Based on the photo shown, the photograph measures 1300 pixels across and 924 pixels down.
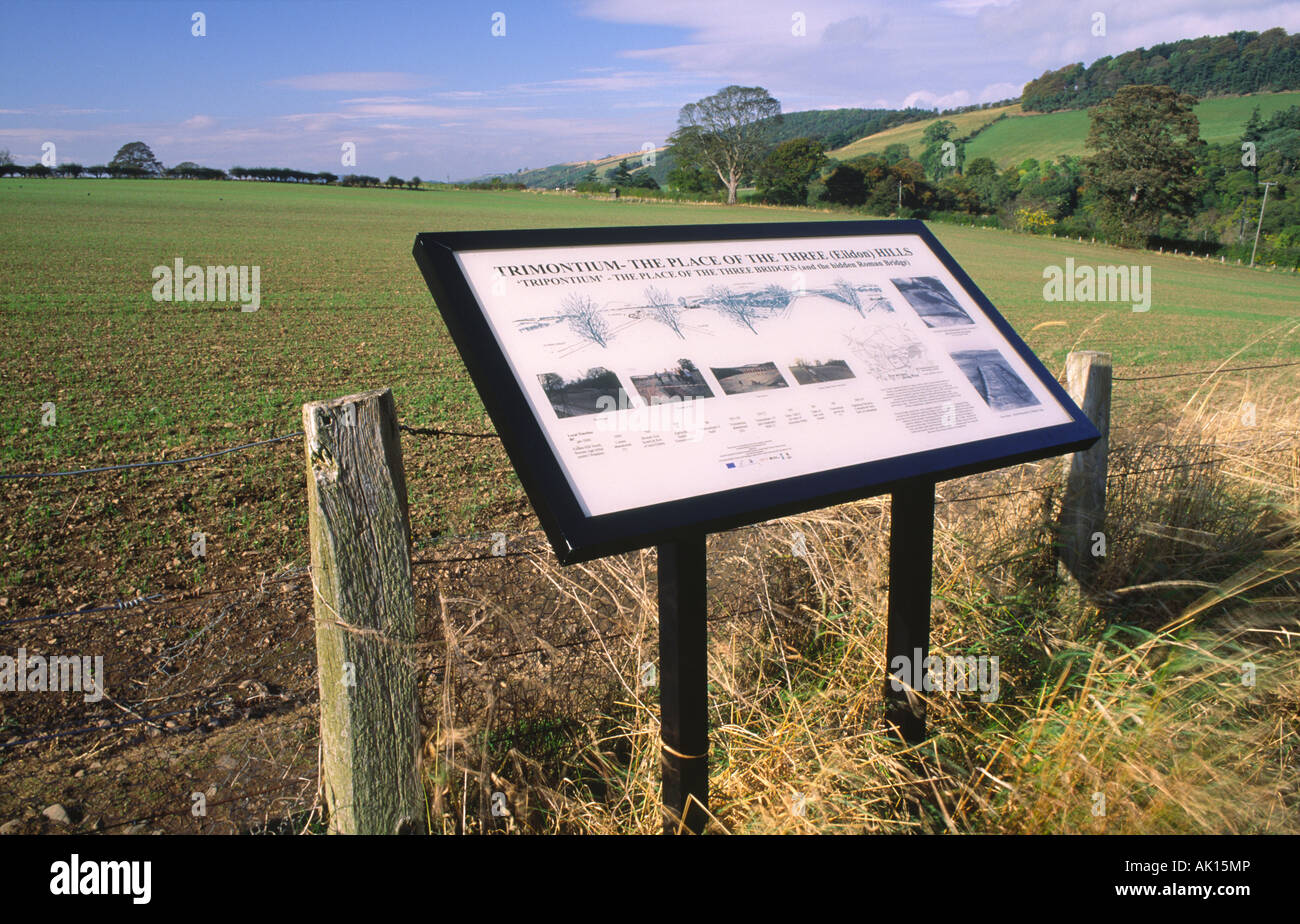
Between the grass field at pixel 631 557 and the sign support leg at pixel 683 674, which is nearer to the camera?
the sign support leg at pixel 683 674

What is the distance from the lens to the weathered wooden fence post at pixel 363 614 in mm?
2188

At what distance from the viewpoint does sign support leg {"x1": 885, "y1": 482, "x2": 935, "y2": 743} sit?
2869 millimetres

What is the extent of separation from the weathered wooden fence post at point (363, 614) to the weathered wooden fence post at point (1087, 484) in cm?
310

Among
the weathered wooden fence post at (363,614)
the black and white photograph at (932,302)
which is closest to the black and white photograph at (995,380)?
the black and white photograph at (932,302)

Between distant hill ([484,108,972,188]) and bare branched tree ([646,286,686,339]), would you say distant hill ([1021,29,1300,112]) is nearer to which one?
distant hill ([484,108,972,188])

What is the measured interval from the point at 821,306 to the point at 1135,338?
20395 mm

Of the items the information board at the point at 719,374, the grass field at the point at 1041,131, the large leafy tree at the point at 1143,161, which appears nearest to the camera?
the information board at the point at 719,374

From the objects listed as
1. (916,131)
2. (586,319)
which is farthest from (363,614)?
(916,131)

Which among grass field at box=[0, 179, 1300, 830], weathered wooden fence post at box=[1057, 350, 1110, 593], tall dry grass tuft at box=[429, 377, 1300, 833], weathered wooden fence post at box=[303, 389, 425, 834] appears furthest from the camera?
weathered wooden fence post at box=[1057, 350, 1110, 593]

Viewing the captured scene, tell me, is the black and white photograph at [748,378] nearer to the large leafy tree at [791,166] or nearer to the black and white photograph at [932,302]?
the black and white photograph at [932,302]

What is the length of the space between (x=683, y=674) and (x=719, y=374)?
814 millimetres

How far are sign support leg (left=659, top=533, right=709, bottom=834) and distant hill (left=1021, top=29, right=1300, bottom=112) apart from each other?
11805cm

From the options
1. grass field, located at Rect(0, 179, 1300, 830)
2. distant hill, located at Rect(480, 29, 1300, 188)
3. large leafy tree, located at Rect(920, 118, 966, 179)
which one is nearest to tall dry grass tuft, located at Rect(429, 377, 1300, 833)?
grass field, located at Rect(0, 179, 1300, 830)

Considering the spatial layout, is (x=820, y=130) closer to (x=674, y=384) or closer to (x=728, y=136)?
(x=728, y=136)
